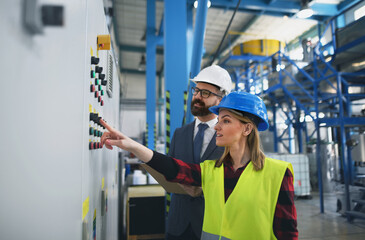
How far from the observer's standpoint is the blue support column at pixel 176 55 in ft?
12.7

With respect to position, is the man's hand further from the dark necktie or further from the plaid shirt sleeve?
the plaid shirt sleeve

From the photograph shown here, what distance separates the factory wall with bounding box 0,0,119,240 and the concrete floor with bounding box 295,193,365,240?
16.5ft

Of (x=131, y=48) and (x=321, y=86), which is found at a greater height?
Result: (x=131, y=48)

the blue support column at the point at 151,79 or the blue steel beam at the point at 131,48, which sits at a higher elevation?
the blue steel beam at the point at 131,48

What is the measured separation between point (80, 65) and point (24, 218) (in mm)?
550

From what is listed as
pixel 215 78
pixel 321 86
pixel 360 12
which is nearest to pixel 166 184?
pixel 215 78

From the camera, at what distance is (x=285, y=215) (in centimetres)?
138

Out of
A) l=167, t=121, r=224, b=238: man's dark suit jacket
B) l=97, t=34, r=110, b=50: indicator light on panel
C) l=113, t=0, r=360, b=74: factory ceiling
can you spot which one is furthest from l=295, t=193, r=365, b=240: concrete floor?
l=113, t=0, r=360, b=74: factory ceiling

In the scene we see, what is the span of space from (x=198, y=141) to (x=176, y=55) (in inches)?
87.1

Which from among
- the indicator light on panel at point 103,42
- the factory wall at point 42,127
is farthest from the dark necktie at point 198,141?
the factory wall at point 42,127

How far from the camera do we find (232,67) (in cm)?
1266

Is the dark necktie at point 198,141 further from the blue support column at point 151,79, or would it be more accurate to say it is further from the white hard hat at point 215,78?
the blue support column at point 151,79

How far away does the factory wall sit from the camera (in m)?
0.78

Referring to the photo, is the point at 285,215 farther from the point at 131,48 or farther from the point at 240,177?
the point at 131,48
